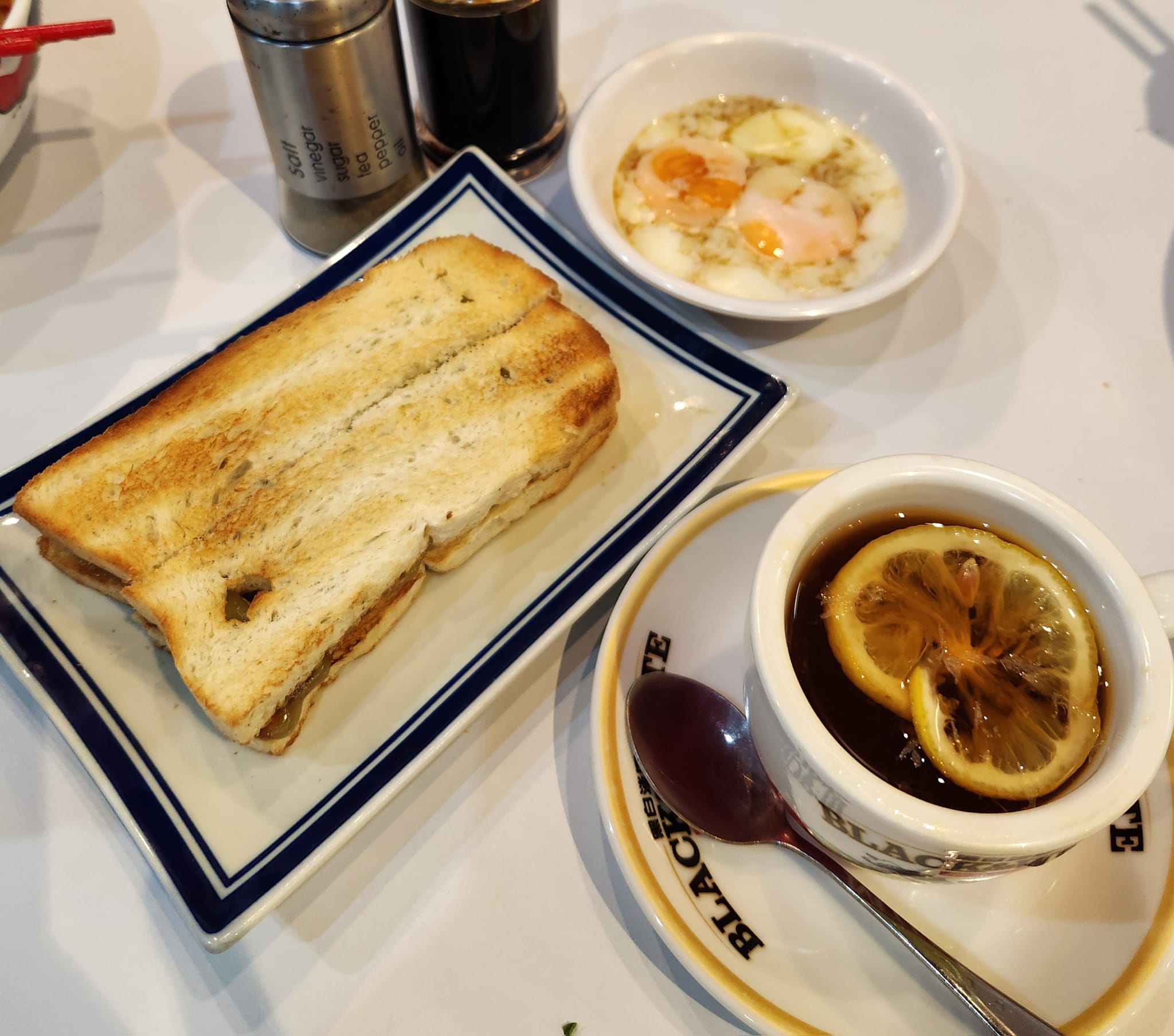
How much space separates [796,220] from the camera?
146 cm

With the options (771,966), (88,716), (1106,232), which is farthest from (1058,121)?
(88,716)

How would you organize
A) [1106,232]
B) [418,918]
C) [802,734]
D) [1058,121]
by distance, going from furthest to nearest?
[1058,121] → [1106,232] → [418,918] → [802,734]

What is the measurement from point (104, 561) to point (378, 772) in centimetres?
47

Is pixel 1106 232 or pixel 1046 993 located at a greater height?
pixel 1106 232

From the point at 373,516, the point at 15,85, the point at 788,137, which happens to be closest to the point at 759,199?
the point at 788,137

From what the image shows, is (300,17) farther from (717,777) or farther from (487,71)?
(717,777)

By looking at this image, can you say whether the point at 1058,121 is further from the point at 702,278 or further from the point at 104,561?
the point at 104,561

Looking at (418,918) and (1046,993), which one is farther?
(418,918)

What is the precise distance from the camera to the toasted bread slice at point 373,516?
1.02m

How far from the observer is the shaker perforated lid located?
43.3 inches

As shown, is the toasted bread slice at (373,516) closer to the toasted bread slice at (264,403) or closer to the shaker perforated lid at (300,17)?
the toasted bread slice at (264,403)

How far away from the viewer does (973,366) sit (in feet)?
4.59

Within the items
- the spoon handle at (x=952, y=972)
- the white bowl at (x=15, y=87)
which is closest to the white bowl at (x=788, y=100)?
the spoon handle at (x=952, y=972)

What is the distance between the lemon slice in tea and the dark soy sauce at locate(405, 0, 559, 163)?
40.9 inches
